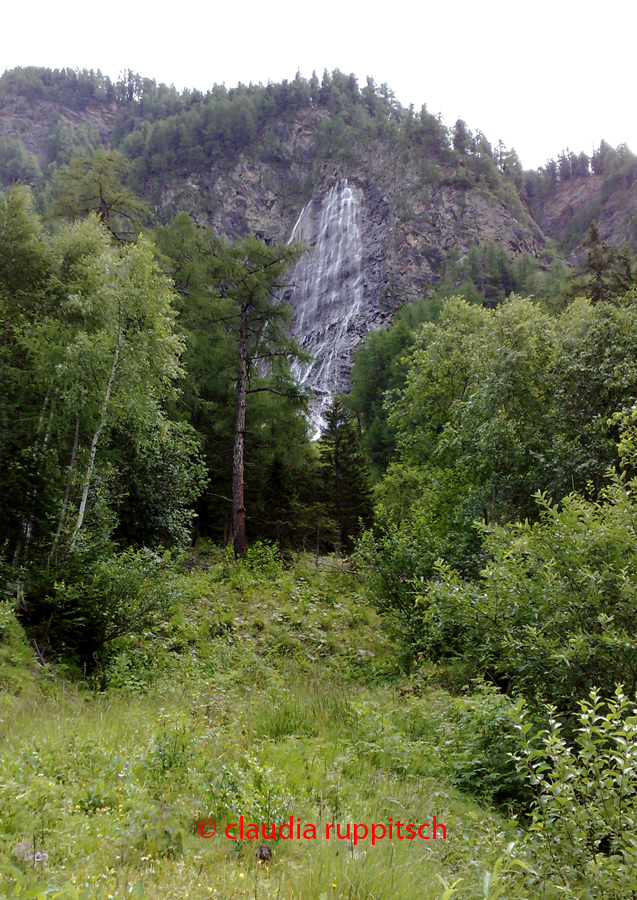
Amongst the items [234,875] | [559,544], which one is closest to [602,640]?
[559,544]

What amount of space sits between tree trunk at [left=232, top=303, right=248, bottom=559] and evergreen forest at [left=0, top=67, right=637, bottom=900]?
141 millimetres

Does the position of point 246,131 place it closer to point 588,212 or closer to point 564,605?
point 588,212

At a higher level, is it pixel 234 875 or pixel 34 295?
pixel 34 295

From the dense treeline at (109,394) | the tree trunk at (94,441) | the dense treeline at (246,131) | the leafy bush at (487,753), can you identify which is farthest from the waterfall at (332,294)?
the leafy bush at (487,753)

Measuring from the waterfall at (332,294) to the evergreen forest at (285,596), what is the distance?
38.0m

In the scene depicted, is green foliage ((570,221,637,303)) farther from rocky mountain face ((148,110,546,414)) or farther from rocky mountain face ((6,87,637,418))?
rocky mountain face ((148,110,546,414))

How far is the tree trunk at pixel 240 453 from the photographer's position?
18344 mm

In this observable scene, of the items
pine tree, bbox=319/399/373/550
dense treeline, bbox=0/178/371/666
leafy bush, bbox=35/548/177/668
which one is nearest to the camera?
leafy bush, bbox=35/548/177/668

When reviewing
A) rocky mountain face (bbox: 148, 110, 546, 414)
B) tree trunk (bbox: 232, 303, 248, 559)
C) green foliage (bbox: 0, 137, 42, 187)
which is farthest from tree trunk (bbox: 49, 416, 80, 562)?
green foliage (bbox: 0, 137, 42, 187)

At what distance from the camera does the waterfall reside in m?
68.6

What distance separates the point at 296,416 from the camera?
2102 cm

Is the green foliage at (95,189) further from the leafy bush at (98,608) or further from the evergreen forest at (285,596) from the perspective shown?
the leafy bush at (98,608)

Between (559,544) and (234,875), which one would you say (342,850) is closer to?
(234,875)

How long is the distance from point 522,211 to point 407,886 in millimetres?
99669
